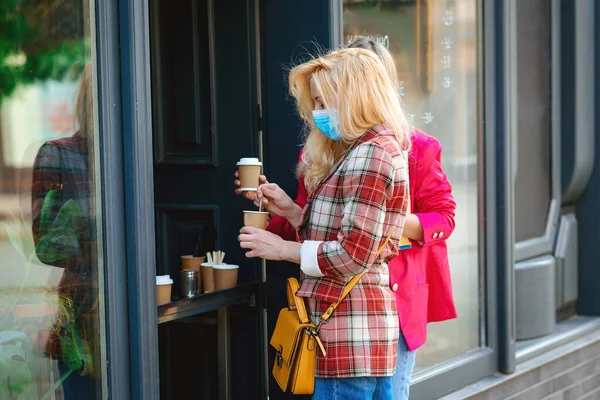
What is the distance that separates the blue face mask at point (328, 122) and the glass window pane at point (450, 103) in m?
1.41

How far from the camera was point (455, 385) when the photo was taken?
13.0 feet

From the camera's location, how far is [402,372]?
268cm

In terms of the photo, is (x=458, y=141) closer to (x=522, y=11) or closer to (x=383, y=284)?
(x=522, y=11)

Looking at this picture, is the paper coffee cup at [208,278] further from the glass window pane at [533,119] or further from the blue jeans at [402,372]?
the glass window pane at [533,119]

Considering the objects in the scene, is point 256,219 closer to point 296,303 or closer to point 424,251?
point 296,303

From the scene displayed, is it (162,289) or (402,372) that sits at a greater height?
(162,289)

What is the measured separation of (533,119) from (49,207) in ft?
10.9

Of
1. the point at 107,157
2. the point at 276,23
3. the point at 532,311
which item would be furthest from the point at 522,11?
the point at 107,157

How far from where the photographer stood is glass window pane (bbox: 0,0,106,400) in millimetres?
2205

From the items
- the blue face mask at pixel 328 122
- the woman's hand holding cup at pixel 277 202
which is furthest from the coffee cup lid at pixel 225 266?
the blue face mask at pixel 328 122

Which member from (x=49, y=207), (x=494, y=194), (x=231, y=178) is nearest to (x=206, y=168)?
(x=231, y=178)

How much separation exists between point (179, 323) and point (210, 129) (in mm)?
824

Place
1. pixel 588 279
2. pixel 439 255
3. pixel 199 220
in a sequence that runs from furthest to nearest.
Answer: pixel 588 279 < pixel 199 220 < pixel 439 255

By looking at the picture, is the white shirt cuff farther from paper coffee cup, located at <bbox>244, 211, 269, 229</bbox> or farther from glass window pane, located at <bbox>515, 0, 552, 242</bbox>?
glass window pane, located at <bbox>515, 0, 552, 242</bbox>
